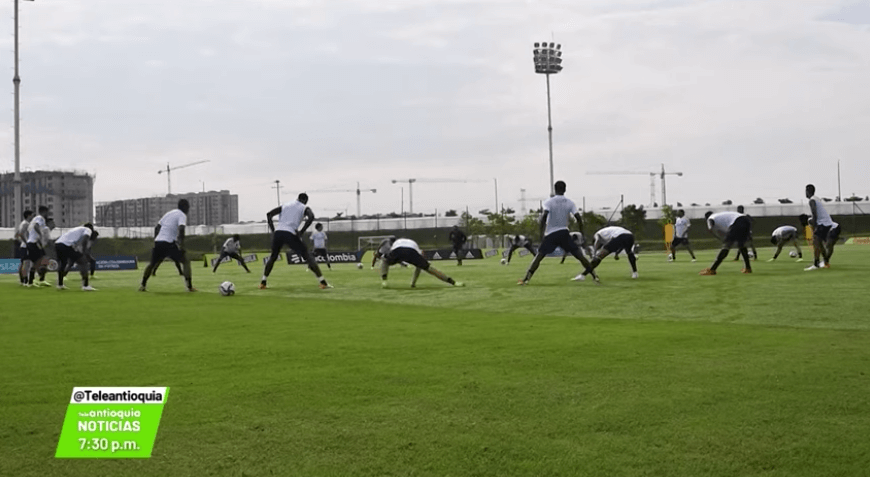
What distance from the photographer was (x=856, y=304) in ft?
38.0

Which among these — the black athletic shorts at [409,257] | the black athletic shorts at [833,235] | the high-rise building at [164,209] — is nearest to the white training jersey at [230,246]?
the black athletic shorts at [409,257]

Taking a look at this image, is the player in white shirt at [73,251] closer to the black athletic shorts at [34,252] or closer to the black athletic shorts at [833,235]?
the black athletic shorts at [34,252]

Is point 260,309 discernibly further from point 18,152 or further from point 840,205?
point 840,205

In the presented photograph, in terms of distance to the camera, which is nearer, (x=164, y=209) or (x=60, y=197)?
(x=60, y=197)

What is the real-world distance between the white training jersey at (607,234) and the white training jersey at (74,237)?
1273cm

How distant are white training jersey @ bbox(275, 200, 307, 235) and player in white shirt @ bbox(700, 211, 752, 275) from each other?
9675mm

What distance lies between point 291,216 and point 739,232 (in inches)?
417

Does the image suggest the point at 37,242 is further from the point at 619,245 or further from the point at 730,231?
the point at 730,231

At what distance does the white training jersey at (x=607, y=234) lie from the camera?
63.7 feet

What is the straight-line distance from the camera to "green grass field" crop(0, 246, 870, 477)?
4094mm

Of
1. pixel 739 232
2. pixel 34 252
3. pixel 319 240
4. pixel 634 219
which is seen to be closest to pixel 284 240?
pixel 34 252

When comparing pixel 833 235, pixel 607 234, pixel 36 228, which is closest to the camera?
pixel 607 234

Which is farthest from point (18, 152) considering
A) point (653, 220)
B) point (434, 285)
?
point (653, 220)
